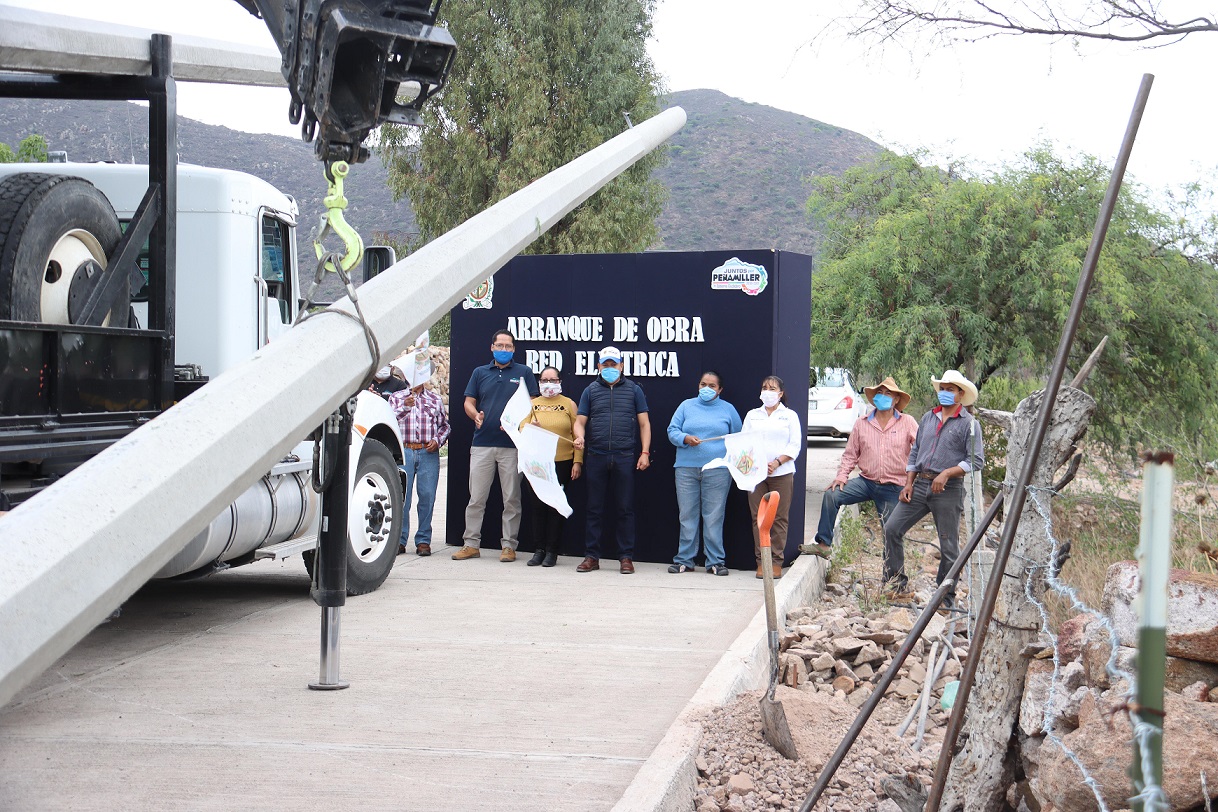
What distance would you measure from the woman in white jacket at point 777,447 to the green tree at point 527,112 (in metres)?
17.6

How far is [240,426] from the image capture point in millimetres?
2406

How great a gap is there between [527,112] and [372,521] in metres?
19.5

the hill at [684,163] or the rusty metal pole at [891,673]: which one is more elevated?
the hill at [684,163]

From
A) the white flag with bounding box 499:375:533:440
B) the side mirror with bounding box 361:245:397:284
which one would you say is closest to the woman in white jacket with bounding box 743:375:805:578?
the white flag with bounding box 499:375:533:440

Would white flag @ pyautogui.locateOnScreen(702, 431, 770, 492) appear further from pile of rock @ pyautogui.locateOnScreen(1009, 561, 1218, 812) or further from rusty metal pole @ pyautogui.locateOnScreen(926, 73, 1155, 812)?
rusty metal pole @ pyautogui.locateOnScreen(926, 73, 1155, 812)

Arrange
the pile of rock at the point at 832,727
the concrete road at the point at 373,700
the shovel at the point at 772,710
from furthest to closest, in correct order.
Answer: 1. the shovel at the point at 772,710
2. the pile of rock at the point at 832,727
3. the concrete road at the point at 373,700

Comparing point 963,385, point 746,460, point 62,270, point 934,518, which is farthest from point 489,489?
point 62,270

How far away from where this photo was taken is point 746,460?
33.7ft

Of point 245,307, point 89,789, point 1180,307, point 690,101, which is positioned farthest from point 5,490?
point 690,101

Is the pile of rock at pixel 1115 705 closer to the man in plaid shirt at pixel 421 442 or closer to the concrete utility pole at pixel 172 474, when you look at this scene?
the concrete utility pole at pixel 172 474

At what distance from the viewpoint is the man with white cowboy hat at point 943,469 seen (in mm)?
9367

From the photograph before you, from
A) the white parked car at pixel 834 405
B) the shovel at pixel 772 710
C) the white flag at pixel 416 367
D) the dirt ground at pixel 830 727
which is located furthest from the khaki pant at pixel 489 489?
the white parked car at pixel 834 405

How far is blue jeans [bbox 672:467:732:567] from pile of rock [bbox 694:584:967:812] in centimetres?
251

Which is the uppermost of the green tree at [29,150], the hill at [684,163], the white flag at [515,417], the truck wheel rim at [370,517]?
the hill at [684,163]
